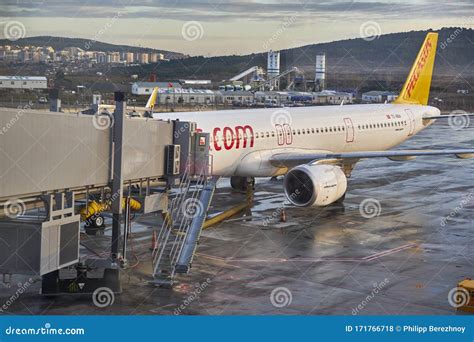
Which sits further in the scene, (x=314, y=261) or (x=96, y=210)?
(x=96, y=210)

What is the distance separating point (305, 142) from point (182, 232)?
13.0m

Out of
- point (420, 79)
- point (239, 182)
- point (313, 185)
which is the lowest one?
point (239, 182)

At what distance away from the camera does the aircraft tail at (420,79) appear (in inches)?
1638

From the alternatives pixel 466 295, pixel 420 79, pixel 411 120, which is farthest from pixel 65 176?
pixel 420 79

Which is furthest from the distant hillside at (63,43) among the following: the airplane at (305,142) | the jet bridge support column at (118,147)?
the jet bridge support column at (118,147)

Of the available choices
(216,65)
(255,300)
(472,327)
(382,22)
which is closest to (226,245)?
(255,300)

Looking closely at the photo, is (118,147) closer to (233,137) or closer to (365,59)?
(233,137)

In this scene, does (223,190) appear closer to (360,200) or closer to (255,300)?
(360,200)

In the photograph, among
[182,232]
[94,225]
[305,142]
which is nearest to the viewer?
[182,232]

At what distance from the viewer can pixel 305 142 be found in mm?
32594

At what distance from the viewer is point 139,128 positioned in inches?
713

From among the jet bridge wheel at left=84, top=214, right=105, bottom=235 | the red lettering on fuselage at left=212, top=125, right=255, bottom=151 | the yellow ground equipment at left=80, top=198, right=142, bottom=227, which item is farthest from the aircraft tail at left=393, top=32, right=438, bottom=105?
the yellow ground equipment at left=80, top=198, right=142, bottom=227

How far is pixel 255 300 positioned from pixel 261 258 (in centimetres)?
442

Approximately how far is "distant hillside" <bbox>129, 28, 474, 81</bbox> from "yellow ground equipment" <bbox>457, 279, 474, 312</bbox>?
160 feet
